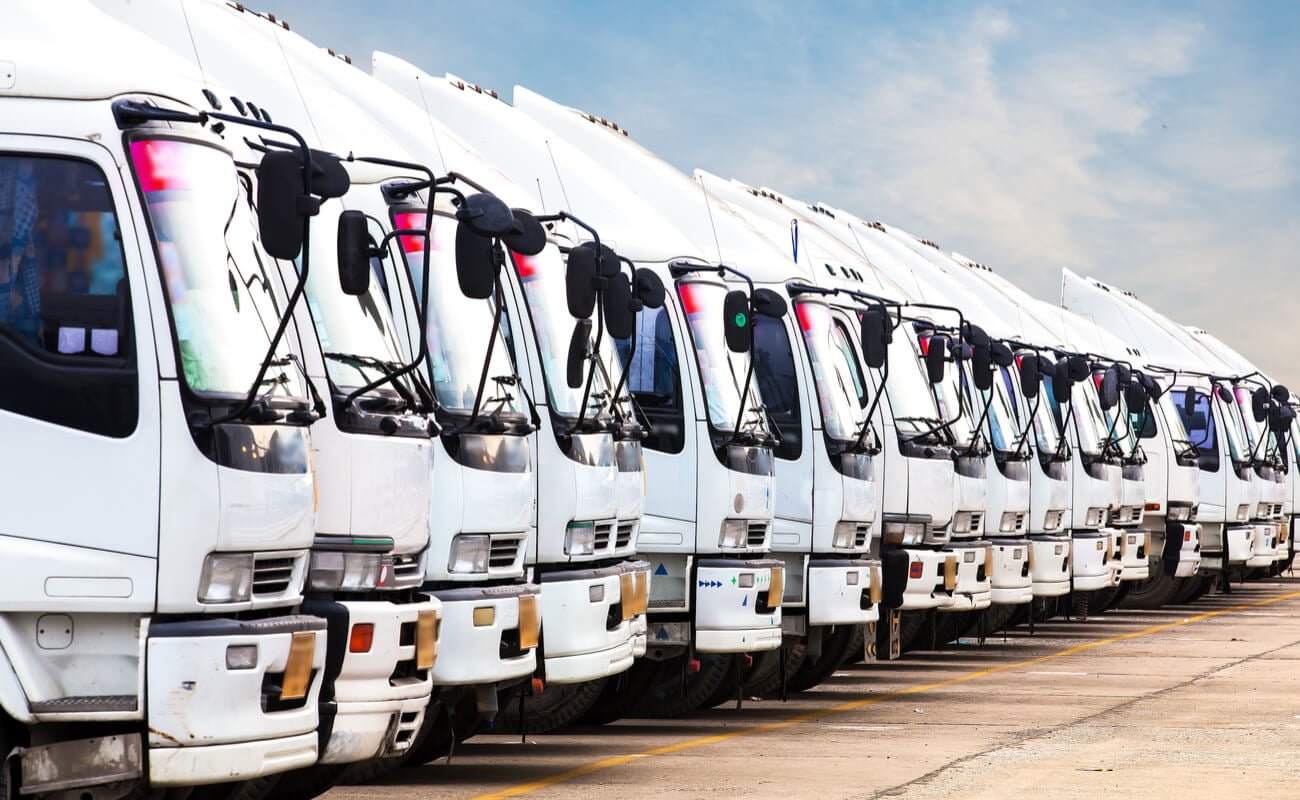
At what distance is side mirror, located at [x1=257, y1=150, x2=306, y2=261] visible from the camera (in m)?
7.32

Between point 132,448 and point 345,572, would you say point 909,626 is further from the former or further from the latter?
point 132,448

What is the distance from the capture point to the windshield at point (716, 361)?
14.0 metres

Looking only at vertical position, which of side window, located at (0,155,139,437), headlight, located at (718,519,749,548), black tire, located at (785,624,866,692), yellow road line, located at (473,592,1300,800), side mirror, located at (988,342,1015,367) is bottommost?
yellow road line, located at (473,592,1300,800)

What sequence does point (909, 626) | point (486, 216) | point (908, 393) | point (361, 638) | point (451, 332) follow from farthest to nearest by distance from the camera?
point (909, 626) → point (908, 393) → point (451, 332) → point (486, 216) → point (361, 638)

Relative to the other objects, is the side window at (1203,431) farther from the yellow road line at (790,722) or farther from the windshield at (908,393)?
the windshield at (908,393)

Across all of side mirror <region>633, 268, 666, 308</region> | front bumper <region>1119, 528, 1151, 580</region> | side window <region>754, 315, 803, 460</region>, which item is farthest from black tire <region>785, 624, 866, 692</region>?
front bumper <region>1119, 528, 1151, 580</region>

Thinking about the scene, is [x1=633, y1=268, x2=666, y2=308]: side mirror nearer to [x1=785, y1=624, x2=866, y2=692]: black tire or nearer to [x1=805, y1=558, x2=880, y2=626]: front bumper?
[x1=805, y1=558, x2=880, y2=626]: front bumper

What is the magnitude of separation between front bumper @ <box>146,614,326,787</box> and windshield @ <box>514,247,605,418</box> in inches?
157

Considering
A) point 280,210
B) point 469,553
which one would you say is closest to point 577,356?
point 469,553

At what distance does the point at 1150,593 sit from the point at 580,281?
785 inches

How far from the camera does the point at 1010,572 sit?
64.3ft

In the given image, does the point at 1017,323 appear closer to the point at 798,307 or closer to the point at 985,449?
the point at 985,449

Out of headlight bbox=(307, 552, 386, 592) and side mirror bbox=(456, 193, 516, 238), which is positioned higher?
side mirror bbox=(456, 193, 516, 238)

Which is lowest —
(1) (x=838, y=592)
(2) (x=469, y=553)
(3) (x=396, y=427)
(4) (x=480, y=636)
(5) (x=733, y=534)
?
(4) (x=480, y=636)
